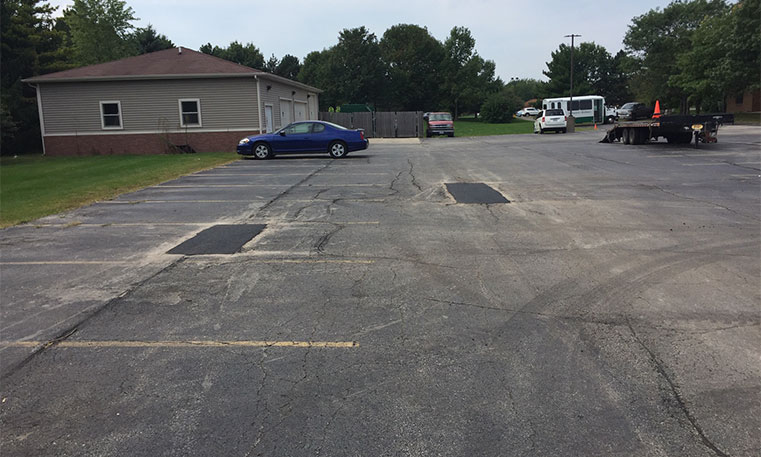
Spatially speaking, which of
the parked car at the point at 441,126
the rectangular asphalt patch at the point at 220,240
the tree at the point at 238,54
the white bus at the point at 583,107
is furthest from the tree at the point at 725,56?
the tree at the point at 238,54

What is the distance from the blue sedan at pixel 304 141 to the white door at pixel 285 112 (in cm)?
865

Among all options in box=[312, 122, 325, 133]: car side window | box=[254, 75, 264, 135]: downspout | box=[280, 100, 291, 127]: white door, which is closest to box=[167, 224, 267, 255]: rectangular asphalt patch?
box=[312, 122, 325, 133]: car side window

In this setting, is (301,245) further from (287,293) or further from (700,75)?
(700,75)

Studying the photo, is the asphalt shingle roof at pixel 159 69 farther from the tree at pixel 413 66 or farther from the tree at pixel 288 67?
the tree at pixel 288 67

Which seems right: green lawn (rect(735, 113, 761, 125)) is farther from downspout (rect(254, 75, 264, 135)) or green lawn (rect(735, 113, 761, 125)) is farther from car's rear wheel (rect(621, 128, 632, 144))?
downspout (rect(254, 75, 264, 135))

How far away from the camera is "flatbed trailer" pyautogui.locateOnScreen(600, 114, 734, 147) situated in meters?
21.7

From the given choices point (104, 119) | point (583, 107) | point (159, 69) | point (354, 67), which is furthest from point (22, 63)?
point (354, 67)

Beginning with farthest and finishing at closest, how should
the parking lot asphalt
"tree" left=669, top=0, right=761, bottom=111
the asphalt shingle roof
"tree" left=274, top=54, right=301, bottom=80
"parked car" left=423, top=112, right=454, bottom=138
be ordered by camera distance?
"tree" left=274, top=54, right=301, bottom=80 < "parked car" left=423, top=112, right=454, bottom=138 < "tree" left=669, top=0, right=761, bottom=111 < the asphalt shingle roof < the parking lot asphalt

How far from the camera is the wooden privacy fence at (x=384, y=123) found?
41406mm

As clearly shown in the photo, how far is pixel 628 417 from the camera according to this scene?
3.39 metres

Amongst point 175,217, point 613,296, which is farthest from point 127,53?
point 613,296

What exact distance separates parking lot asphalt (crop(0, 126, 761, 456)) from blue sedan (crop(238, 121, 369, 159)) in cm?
1247

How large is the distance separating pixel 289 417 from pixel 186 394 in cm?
80

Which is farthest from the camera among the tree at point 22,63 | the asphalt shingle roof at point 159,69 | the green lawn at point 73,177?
the tree at point 22,63
